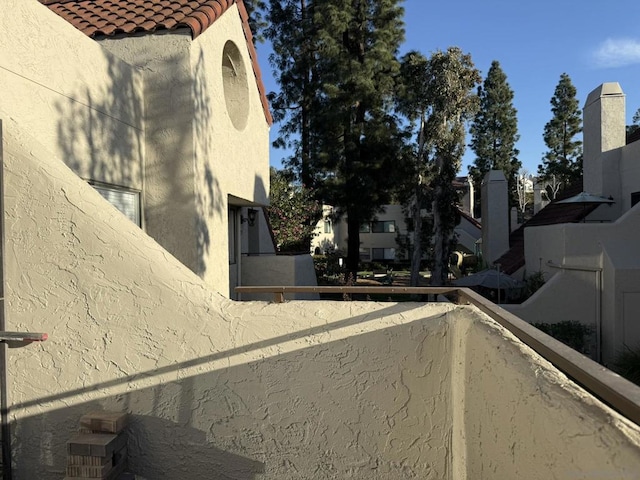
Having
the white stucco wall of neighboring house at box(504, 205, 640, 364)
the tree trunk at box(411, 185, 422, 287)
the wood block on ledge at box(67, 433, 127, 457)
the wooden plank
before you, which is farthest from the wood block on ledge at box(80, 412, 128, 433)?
the tree trunk at box(411, 185, 422, 287)

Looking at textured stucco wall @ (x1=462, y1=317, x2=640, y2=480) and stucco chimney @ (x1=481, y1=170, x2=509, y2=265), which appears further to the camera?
stucco chimney @ (x1=481, y1=170, x2=509, y2=265)

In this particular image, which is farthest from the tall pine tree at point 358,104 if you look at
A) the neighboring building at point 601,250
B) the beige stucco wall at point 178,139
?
the beige stucco wall at point 178,139

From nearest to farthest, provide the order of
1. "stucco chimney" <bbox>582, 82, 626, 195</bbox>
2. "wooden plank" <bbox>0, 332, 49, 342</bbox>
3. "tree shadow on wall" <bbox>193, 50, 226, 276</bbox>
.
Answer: "wooden plank" <bbox>0, 332, 49, 342</bbox>
"tree shadow on wall" <bbox>193, 50, 226, 276</bbox>
"stucco chimney" <bbox>582, 82, 626, 195</bbox>

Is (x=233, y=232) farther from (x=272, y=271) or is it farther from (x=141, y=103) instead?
(x=141, y=103)

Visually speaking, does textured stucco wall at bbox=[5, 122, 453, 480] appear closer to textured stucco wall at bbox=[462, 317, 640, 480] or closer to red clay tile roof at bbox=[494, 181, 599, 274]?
textured stucco wall at bbox=[462, 317, 640, 480]

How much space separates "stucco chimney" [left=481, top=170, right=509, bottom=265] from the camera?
796 inches

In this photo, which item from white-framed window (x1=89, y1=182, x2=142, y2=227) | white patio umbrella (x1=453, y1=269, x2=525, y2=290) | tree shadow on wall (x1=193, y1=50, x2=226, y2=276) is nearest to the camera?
white-framed window (x1=89, y1=182, x2=142, y2=227)

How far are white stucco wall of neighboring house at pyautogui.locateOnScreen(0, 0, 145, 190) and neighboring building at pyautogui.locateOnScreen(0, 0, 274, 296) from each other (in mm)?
13

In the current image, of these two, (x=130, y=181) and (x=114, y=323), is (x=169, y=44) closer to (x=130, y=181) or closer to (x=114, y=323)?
(x=130, y=181)

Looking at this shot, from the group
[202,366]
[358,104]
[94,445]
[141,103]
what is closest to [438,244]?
[358,104]

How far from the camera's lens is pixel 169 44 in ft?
22.3

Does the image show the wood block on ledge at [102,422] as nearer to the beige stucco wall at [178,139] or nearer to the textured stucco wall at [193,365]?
the textured stucco wall at [193,365]

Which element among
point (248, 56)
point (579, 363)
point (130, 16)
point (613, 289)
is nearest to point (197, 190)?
point (130, 16)

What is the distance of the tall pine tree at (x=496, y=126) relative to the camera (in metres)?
38.3
